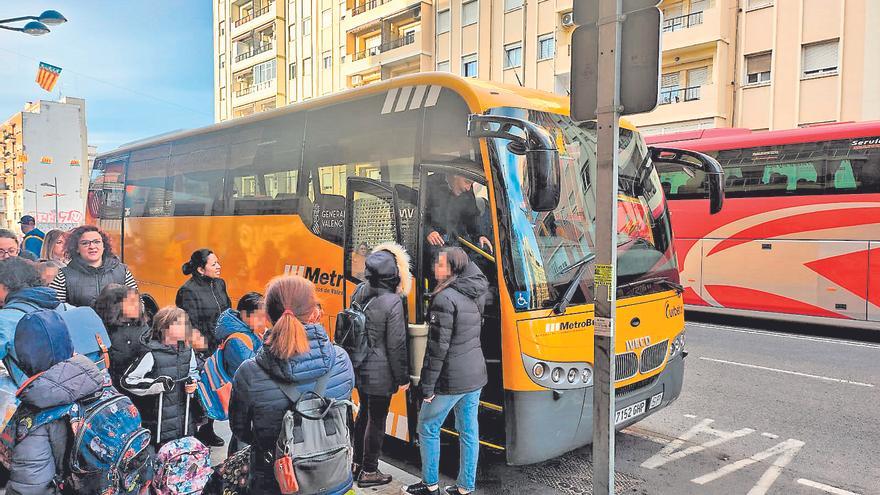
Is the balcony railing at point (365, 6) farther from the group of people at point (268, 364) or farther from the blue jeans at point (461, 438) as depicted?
the blue jeans at point (461, 438)

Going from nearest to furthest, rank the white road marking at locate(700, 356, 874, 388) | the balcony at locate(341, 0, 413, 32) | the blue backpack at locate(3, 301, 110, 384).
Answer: the blue backpack at locate(3, 301, 110, 384)
the white road marking at locate(700, 356, 874, 388)
the balcony at locate(341, 0, 413, 32)

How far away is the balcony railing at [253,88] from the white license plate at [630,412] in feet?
144

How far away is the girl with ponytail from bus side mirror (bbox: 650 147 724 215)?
13.8 feet

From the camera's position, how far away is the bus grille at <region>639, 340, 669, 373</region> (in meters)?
4.77

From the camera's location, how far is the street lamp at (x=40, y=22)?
31.0 feet

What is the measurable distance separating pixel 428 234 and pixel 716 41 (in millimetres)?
21265

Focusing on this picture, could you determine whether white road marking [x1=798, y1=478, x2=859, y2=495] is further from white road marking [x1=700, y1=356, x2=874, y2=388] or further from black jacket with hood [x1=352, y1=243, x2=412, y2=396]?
white road marking [x1=700, y1=356, x2=874, y2=388]

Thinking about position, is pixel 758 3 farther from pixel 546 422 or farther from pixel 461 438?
pixel 461 438

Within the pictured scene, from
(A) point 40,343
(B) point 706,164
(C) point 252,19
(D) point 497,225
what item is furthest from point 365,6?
(A) point 40,343

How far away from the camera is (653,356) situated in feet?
16.0

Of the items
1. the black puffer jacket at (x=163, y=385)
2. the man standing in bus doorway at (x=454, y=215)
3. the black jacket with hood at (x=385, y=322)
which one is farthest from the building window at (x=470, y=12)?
the black puffer jacket at (x=163, y=385)

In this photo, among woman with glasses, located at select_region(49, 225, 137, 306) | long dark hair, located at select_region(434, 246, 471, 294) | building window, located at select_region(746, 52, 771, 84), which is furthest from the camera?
building window, located at select_region(746, 52, 771, 84)

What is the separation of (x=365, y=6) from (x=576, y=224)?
35964mm

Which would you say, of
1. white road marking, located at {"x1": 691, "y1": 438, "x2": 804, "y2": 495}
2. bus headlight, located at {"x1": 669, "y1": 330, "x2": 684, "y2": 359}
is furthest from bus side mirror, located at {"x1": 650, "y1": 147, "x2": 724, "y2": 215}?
white road marking, located at {"x1": 691, "y1": 438, "x2": 804, "y2": 495}
